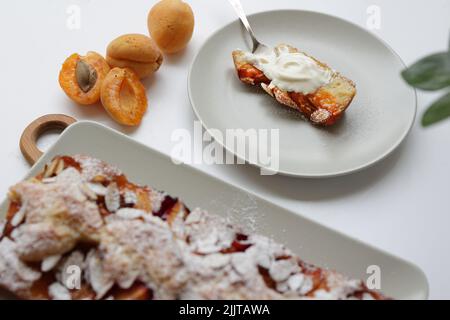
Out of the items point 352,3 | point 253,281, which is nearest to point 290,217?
point 253,281

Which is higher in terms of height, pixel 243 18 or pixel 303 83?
pixel 243 18

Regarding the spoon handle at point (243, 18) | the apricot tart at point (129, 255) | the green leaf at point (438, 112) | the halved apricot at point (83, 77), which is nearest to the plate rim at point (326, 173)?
the spoon handle at point (243, 18)

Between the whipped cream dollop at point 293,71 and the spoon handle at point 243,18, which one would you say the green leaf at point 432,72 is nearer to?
the whipped cream dollop at point 293,71

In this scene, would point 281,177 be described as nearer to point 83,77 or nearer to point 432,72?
point 83,77

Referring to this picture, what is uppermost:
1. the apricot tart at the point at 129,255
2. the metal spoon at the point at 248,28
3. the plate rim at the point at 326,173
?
the metal spoon at the point at 248,28

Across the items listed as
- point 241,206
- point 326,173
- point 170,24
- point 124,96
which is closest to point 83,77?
point 124,96

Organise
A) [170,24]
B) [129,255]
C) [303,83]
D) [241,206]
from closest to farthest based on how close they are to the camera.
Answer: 1. [129,255]
2. [241,206]
3. [303,83]
4. [170,24]
